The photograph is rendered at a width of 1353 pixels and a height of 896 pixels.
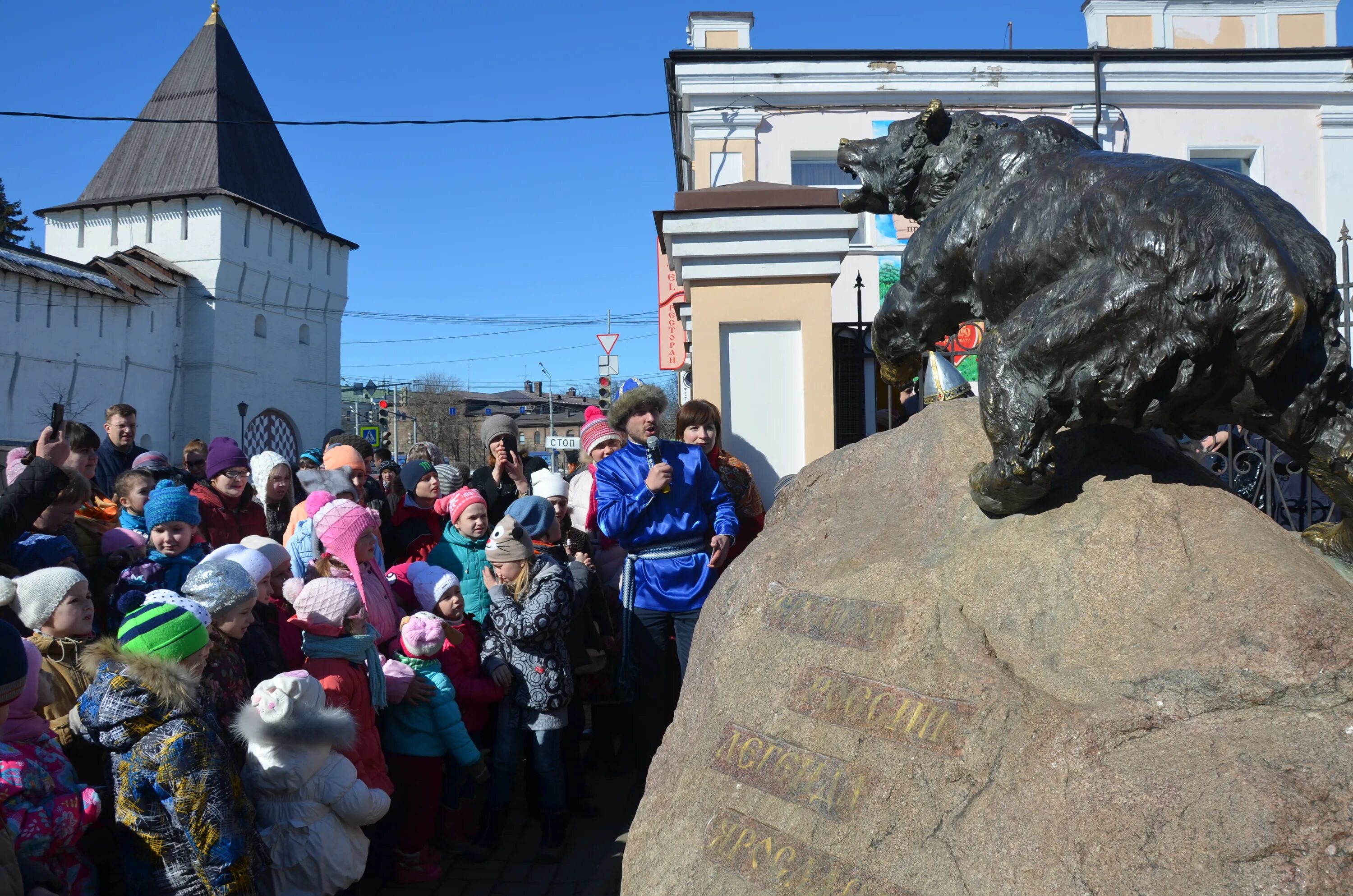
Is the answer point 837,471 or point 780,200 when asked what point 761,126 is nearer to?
point 780,200

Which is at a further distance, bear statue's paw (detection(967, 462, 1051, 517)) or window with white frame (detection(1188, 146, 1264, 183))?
window with white frame (detection(1188, 146, 1264, 183))

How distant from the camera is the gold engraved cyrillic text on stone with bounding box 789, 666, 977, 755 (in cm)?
223

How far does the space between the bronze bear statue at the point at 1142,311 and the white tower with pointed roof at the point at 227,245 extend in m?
24.3

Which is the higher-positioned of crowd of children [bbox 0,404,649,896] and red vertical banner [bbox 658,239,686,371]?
red vertical banner [bbox 658,239,686,371]

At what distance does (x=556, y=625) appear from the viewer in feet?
13.8

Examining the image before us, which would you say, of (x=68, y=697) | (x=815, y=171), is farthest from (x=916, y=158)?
(x=815, y=171)

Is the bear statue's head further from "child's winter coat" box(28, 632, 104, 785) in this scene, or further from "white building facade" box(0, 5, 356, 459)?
"white building facade" box(0, 5, 356, 459)

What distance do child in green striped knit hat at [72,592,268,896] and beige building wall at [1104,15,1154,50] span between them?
1510cm

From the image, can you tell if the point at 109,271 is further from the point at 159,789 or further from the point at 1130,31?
the point at 159,789

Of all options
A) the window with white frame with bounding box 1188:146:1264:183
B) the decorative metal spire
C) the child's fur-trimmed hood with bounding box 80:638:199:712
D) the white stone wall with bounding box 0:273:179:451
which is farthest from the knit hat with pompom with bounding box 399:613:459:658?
the white stone wall with bounding box 0:273:179:451

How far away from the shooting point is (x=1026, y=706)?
2141 mm

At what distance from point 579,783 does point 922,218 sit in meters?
3.06

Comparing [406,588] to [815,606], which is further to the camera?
[406,588]

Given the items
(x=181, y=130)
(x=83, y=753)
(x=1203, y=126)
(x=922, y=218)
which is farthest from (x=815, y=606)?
(x=181, y=130)
